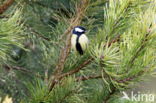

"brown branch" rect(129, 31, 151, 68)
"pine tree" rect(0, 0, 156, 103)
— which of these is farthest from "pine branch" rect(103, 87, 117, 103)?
"brown branch" rect(129, 31, 151, 68)

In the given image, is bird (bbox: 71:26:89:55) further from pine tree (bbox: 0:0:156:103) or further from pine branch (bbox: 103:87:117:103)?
pine branch (bbox: 103:87:117:103)

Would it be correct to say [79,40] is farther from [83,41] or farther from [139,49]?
[139,49]

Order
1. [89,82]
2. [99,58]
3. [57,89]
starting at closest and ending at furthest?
[99,58]
[57,89]
[89,82]

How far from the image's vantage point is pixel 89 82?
4.12 ft

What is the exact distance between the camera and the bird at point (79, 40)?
932 millimetres

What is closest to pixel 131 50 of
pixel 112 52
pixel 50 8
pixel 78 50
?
pixel 112 52

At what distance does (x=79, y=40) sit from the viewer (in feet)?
3.14

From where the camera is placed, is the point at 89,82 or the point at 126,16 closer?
the point at 126,16

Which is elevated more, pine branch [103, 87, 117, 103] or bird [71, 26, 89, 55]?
bird [71, 26, 89, 55]

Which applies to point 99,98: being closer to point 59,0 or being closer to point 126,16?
point 126,16

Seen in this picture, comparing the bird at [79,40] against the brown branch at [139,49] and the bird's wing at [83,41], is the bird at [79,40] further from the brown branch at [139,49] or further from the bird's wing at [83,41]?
the brown branch at [139,49]

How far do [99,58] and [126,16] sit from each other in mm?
126

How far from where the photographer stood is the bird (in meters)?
0.93

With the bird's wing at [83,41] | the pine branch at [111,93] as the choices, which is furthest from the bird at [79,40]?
the pine branch at [111,93]
